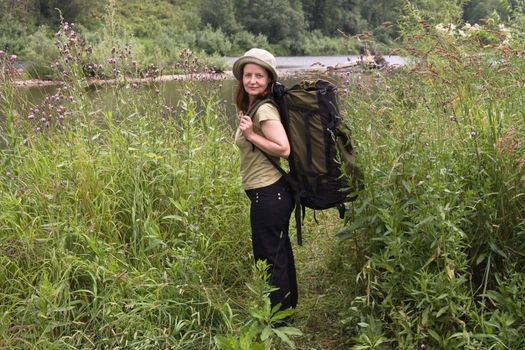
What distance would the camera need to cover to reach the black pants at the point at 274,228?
305 centimetres

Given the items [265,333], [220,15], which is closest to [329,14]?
[220,15]

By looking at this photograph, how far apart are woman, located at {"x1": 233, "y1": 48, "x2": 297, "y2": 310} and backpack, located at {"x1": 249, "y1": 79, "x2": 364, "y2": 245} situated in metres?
0.07

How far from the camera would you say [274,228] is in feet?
10.1

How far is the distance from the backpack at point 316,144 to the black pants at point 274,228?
0.31 ft

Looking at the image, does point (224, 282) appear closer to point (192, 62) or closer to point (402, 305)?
point (402, 305)

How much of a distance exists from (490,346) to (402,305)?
1.42ft

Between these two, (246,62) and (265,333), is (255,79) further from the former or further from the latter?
(265,333)

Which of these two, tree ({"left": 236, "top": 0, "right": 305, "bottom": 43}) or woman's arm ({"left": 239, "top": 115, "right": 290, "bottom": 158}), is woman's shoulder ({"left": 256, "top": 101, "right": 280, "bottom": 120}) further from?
tree ({"left": 236, "top": 0, "right": 305, "bottom": 43})

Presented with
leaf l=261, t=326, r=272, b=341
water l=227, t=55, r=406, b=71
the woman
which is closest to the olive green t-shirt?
the woman

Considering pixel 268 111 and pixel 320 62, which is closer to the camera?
pixel 268 111

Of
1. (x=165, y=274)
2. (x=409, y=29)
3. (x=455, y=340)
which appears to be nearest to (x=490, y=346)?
(x=455, y=340)

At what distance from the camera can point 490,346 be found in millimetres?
2410

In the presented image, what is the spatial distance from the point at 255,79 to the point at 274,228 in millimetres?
865

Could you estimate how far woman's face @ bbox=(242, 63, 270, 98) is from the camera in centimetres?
301
